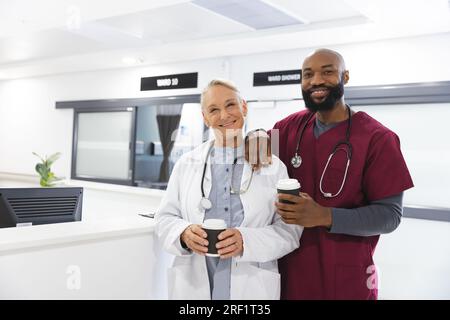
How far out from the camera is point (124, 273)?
1.56m

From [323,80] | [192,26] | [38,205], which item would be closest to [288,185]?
[323,80]

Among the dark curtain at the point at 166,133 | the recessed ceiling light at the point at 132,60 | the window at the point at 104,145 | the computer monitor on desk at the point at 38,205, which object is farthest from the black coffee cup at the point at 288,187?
the window at the point at 104,145

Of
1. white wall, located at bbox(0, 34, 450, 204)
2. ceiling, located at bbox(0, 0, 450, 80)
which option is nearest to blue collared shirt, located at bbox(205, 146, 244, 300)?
ceiling, located at bbox(0, 0, 450, 80)

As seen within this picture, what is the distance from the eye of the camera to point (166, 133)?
220 inches

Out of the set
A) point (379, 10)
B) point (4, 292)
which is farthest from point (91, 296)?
point (379, 10)

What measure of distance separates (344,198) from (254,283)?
40 cm

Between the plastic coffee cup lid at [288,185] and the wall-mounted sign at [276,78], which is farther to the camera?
the wall-mounted sign at [276,78]

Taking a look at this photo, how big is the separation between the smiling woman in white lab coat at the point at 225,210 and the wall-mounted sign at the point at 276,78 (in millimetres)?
2856

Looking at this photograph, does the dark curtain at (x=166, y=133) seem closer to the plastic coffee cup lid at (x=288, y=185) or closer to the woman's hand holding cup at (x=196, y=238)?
the woman's hand holding cup at (x=196, y=238)

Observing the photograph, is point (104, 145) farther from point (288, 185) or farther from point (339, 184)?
point (288, 185)

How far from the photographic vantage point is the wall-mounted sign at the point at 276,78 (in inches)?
164

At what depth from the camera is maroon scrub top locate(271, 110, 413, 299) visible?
140cm

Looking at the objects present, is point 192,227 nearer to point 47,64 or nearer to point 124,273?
point 124,273

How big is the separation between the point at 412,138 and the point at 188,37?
2344mm
